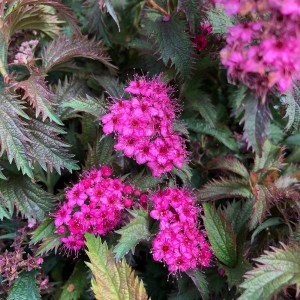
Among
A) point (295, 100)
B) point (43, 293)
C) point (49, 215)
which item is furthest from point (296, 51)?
point (43, 293)

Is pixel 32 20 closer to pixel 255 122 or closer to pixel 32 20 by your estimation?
pixel 32 20

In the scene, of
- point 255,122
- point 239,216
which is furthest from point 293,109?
point 239,216

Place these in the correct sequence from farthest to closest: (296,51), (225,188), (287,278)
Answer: (225,188) < (287,278) < (296,51)

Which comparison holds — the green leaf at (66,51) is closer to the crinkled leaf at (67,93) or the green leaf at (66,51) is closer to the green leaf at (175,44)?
the crinkled leaf at (67,93)

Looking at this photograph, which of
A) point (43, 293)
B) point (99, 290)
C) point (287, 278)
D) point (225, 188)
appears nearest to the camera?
point (287, 278)

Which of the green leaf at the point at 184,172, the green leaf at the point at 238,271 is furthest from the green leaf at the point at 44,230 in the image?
the green leaf at the point at 238,271

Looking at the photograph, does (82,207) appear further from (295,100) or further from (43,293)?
(295,100)

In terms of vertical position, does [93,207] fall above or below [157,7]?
below
